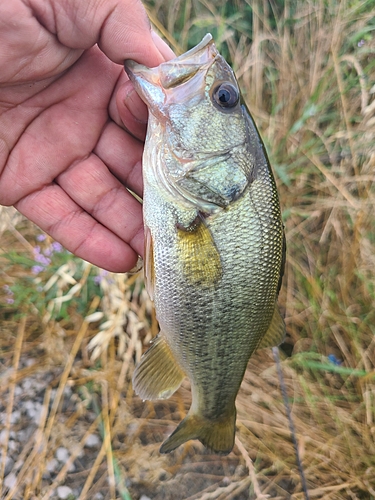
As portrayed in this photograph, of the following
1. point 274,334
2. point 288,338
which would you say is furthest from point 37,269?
point 288,338

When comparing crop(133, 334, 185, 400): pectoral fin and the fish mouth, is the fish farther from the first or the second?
crop(133, 334, 185, 400): pectoral fin

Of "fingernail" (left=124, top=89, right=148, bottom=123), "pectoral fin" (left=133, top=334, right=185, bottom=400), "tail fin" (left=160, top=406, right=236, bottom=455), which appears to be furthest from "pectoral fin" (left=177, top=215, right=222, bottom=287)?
"tail fin" (left=160, top=406, right=236, bottom=455)

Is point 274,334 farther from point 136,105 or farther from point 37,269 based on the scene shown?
point 37,269

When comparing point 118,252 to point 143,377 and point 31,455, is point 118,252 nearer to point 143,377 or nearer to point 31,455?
point 143,377

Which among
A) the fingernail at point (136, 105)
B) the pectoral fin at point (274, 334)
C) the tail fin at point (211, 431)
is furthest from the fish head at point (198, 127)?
the tail fin at point (211, 431)

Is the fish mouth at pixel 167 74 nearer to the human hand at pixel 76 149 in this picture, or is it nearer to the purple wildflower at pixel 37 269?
the human hand at pixel 76 149

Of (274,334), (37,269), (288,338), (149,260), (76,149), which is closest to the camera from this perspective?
(149,260)
